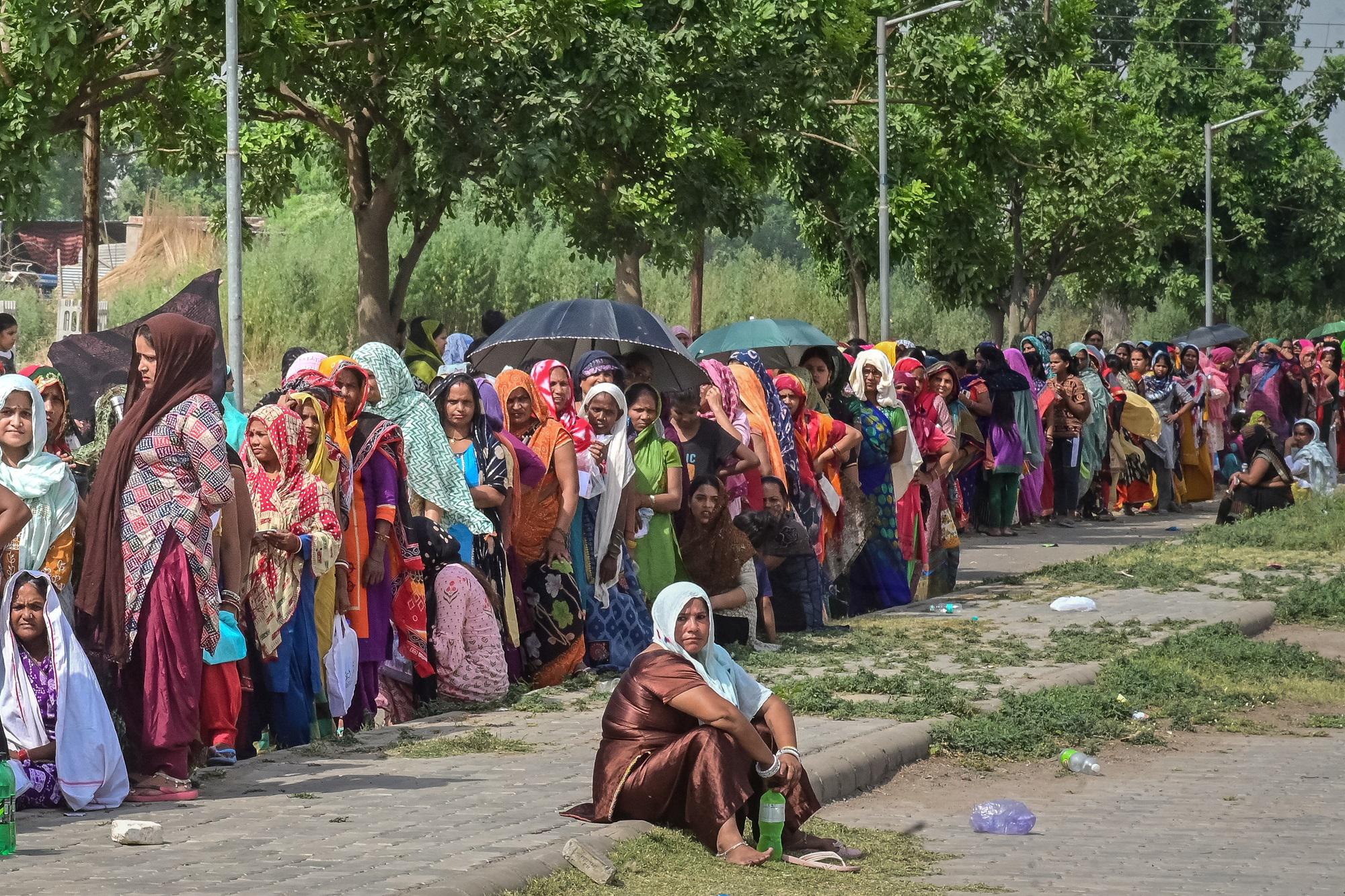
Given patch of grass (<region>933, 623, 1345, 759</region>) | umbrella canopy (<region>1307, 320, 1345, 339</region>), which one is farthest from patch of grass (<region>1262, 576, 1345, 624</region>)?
umbrella canopy (<region>1307, 320, 1345, 339</region>)

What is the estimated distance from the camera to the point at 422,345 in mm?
13500

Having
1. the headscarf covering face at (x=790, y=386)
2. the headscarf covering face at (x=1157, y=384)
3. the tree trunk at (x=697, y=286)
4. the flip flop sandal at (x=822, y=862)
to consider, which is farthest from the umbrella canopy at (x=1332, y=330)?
the flip flop sandal at (x=822, y=862)

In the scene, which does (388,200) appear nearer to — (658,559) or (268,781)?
(658,559)

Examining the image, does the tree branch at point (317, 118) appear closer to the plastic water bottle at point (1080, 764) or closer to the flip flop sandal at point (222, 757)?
the flip flop sandal at point (222, 757)

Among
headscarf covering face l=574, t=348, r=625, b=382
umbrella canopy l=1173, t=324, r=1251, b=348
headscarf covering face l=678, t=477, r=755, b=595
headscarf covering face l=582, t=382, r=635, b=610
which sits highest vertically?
umbrella canopy l=1173, t=324, r=1251, b=348

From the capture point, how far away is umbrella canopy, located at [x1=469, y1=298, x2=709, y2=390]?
1138 cm

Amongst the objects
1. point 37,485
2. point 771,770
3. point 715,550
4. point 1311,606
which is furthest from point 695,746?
point 1311,606

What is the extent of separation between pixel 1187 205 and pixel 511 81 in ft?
97.3

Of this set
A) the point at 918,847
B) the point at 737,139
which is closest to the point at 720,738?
the point at 918,847

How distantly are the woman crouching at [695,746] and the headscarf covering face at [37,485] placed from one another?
209 cm

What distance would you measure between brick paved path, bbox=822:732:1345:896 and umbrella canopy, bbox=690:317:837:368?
456 centimetres

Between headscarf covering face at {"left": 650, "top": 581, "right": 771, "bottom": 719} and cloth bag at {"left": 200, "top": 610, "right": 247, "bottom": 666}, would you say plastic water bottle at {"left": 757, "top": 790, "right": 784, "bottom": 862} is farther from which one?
cloth bag at {"left": 200, "top": 610, "right": 247, "bottom": 666}

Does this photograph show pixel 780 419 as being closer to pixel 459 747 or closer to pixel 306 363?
pixel 306 363

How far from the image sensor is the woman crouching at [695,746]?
21.2 feet
